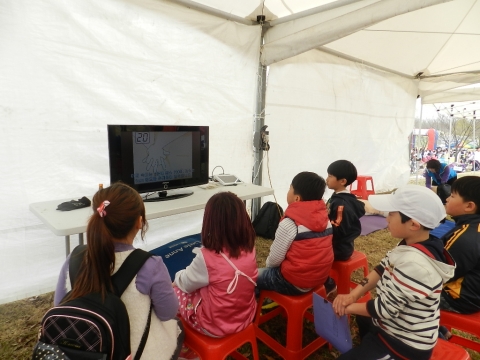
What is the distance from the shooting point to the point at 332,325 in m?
1.19

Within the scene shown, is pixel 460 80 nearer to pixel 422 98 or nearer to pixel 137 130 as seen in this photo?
pixel 422 98

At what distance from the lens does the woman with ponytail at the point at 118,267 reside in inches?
34.3

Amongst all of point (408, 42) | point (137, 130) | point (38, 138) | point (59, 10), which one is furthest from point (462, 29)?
point (38, 138)

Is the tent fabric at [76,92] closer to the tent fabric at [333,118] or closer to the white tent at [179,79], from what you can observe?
the white tent at [179,79]

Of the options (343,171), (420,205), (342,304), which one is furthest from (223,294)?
(343,171)

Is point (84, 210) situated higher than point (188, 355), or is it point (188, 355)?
point (84, 210)

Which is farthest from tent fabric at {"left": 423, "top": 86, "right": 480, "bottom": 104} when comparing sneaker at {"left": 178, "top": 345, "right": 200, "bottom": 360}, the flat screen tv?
sneaker at {"left": 178, "top": 345, "right": 200, "bottom": 360}

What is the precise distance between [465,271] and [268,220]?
1938 millimetres

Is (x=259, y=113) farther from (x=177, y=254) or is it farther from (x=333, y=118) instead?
(x=177, y=254)

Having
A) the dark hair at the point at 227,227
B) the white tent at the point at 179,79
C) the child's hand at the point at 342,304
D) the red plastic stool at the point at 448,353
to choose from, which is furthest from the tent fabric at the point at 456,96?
the dark hair at the point at 227,227

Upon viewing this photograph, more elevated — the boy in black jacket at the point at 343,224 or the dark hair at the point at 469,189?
the dark hair at the point at 469,189

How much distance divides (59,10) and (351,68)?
337 cm

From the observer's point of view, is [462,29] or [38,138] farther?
[462,29]

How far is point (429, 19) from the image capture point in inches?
120
